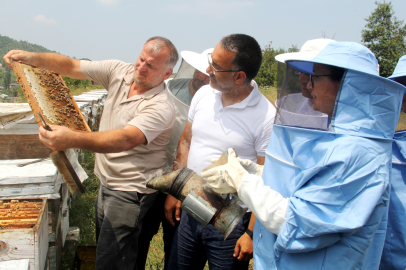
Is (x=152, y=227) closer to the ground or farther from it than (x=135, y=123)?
closer to the ground

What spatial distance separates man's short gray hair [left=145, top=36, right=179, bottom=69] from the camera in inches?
94.7

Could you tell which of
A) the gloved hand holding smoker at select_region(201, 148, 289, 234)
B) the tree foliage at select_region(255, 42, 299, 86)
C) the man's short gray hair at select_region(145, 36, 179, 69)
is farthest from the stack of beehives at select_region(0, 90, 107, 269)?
the tree foliage at select_region(255, 42, 299, 86)

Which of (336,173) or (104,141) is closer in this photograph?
(336,173)

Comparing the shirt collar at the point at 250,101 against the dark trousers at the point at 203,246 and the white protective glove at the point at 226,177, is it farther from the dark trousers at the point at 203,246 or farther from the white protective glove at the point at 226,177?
the dark trousers at the point at 203,246

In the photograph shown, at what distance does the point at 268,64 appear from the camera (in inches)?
999

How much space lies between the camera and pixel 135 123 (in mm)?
2141

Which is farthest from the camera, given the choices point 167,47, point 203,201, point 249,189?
point 167,47

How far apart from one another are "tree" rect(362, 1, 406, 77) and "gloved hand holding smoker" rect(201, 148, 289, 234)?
25.6m

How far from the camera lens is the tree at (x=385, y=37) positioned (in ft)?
75.5

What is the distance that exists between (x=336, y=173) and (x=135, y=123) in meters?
1.46

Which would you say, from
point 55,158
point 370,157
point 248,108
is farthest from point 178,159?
point 370,157

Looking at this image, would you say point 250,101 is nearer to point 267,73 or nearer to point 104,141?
point 104,141

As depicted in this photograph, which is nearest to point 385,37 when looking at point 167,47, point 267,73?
point 267,73

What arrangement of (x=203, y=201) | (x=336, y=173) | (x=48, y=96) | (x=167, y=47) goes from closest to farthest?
(x=336, y=173) → (x=203, y=201) → (x=48, y=96) → (x=167, y=47)
